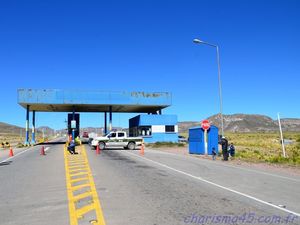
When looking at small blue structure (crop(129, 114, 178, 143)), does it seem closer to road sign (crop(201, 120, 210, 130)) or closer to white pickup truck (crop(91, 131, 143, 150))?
white pickup truck (crop(91, 131, 143, 150))

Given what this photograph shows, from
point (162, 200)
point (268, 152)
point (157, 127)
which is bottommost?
point (162, 200)

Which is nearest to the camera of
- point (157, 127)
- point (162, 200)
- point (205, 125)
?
point (162, 200)

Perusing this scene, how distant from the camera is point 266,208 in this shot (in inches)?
339

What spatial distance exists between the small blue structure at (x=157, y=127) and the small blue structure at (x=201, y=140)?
27.9m

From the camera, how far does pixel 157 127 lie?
61.6 metres

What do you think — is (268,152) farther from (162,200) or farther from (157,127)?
(162,200)

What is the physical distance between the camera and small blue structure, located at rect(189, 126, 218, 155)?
30906 millimetres

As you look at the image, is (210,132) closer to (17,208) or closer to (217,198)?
(217,198)

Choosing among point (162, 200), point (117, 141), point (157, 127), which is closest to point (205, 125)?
point (117, 141)

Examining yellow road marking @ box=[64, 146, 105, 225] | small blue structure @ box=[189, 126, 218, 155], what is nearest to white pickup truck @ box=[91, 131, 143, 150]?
small blue structure @ box=[189, 126, 218, 155]

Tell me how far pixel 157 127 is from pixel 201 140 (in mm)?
30295

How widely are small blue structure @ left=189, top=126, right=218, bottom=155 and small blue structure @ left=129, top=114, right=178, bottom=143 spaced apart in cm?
2792

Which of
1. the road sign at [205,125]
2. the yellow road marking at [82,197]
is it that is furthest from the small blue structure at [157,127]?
the yellow road marking at [82,197]

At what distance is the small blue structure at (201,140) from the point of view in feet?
101
